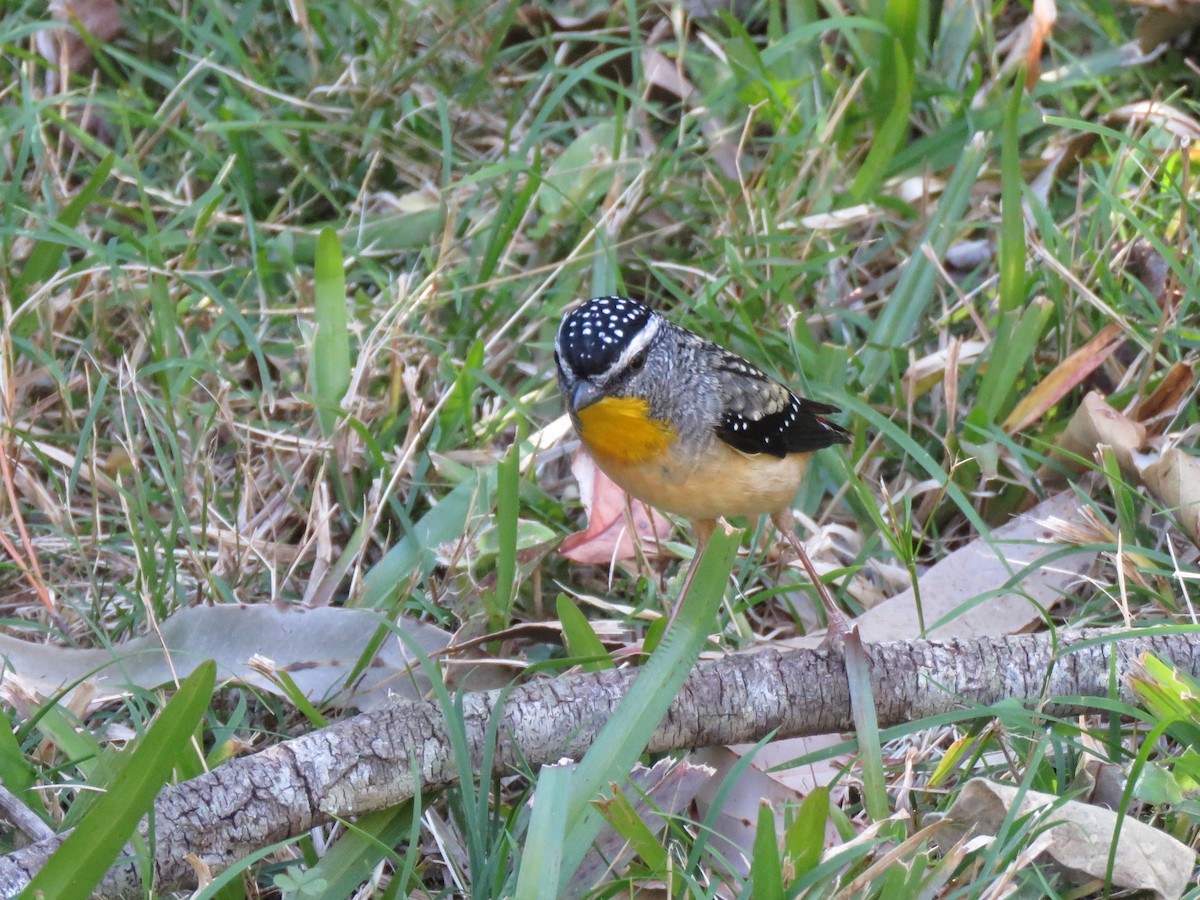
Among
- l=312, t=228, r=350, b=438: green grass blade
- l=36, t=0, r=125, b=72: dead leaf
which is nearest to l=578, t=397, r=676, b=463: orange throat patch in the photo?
l=312, t=228, r=350, b=438: green grass blade

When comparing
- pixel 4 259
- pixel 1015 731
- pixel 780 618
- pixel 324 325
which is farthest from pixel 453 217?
pixel 1015 731

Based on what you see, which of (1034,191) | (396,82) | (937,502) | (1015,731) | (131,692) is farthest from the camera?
(396,82)

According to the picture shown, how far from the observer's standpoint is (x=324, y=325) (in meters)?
5.63

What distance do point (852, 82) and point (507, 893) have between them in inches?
197

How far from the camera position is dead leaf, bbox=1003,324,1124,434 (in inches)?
213

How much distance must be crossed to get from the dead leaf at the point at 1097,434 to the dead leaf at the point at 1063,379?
0.15m

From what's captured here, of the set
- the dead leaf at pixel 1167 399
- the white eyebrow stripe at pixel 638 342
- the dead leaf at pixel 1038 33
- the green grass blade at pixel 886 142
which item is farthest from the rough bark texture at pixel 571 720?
the dead leaf at pixel 1038 33

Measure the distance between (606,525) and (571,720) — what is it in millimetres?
1546

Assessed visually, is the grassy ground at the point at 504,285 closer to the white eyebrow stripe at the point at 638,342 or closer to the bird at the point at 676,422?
the bird at the point at 676,422

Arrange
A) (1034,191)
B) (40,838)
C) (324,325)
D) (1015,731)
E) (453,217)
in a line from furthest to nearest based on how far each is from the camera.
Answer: (1034,191), (453,217), (324,325), (1015,731), (40,838)

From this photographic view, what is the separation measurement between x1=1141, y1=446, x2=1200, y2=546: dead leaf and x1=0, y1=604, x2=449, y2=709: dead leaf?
2.74 m

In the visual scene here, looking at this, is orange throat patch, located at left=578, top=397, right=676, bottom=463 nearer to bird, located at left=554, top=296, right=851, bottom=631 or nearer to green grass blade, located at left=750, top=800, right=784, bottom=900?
bird, located at left=554, top=296, right=851, bottom=631

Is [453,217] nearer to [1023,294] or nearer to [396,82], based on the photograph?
[396,82]

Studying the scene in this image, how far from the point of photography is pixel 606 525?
5.25 meters
